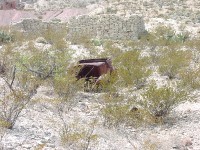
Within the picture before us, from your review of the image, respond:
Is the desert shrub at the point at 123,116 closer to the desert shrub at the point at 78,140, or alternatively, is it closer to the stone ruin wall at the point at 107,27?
the desert shrub at the point at 78,140

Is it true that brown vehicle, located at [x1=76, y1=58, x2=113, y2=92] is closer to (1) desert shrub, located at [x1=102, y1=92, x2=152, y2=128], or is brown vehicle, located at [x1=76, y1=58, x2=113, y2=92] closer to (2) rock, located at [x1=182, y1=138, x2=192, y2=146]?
(1) desert shrub, located at [x1=102, y1=92, x2=152, y2=128]

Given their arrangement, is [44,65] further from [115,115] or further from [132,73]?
[115,115]

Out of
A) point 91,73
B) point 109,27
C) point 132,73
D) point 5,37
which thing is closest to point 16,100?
point 91,73

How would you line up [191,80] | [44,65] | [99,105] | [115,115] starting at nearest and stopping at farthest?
1. [115,115]
2. [99,105]
3. [191,80]
4. [44,65]

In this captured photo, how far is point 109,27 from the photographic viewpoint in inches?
762

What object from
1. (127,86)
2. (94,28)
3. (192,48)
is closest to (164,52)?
(192,48)

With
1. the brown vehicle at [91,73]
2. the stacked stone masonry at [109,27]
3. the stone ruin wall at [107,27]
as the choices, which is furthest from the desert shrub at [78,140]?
the stacked stone masonry at [109,27]

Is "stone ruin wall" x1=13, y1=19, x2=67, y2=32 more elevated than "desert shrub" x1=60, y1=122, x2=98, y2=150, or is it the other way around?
"desert shrub" x1=60, y1=122, x2=98, y2=150

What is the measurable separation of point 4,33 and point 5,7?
14119 millimetres

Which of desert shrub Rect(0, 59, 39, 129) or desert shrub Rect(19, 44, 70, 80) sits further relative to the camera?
desert shrub Rect(19, 44, 70, 80)

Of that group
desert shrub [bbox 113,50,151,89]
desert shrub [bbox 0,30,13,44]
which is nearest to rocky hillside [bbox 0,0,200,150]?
desert shrub [bbox 113,50,151,89]

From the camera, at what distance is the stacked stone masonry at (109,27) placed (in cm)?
1903

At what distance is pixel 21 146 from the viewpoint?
541cm

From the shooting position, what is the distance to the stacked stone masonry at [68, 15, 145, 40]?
19.0 metres
